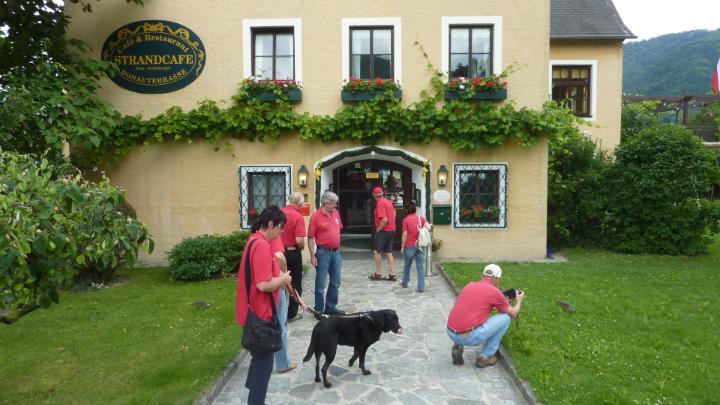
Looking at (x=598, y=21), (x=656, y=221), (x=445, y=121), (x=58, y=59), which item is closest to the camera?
(x=58, y=59)

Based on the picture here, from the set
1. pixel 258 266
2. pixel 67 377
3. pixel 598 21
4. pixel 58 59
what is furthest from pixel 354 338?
pixel 598 21

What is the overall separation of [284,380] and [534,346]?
2.94 metres

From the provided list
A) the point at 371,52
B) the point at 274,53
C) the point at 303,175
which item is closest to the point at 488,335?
the point at 303,175

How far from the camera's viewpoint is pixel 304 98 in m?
11.4

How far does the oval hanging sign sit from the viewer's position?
11.4m

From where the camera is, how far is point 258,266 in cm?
401

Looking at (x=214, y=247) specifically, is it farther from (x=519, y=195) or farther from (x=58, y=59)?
(x=519, y=195)

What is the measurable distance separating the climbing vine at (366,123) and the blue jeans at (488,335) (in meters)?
6.09

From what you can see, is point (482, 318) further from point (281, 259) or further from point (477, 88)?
point (477, 88)

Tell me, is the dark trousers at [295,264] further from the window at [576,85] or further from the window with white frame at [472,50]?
the window at [576,85]

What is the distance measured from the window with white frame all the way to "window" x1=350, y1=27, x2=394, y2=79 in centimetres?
127

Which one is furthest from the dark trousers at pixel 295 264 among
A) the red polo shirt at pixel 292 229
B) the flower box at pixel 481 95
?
the flower box at pixel 481 95

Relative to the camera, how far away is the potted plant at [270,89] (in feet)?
36.6

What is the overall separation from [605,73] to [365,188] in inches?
388
